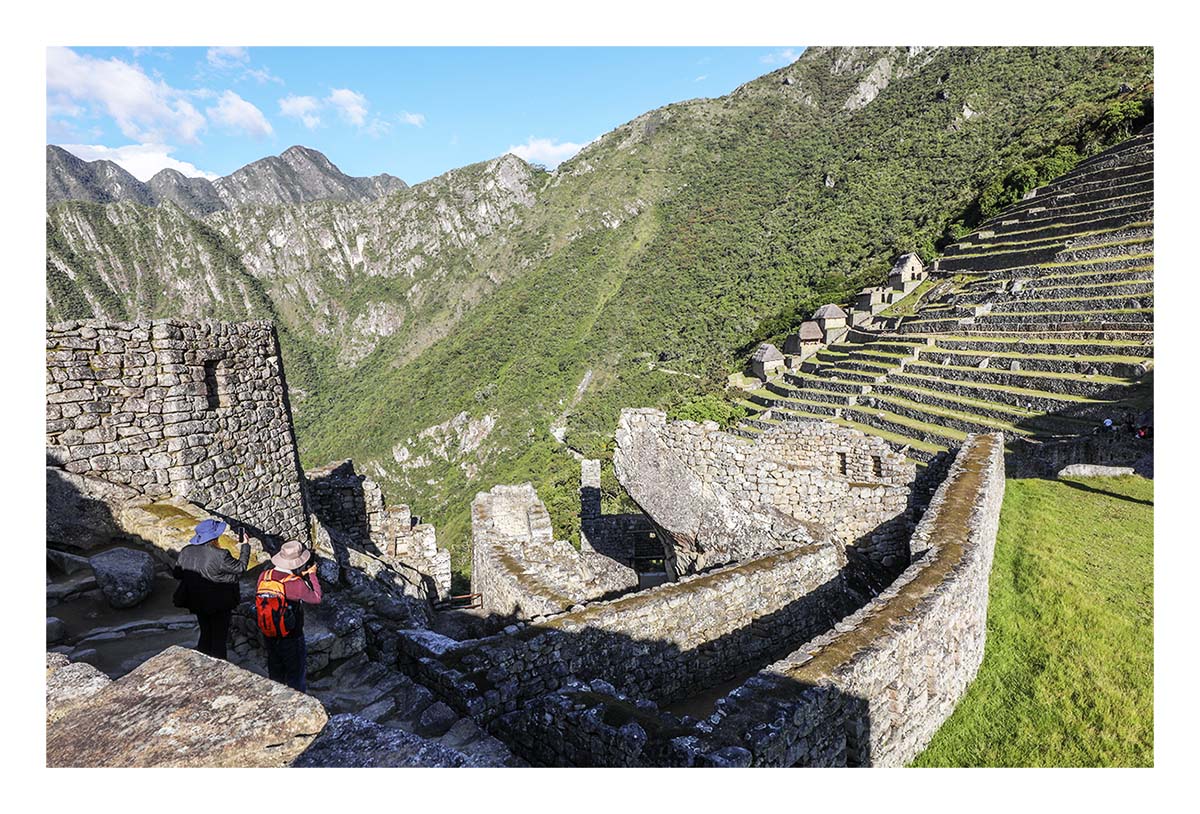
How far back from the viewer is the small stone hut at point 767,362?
3919cm

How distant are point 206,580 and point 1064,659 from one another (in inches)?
240

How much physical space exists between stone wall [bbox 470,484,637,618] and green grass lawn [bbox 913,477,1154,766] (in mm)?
3744

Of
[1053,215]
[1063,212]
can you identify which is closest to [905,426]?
[1063,212]

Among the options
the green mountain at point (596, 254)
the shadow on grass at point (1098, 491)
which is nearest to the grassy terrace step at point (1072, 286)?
the green mountain at point (596, 254)

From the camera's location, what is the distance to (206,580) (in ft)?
11.6

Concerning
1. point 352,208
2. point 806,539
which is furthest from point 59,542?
point 352,208

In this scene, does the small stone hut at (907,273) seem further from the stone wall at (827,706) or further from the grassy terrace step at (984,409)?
the stone wall at (827,706)

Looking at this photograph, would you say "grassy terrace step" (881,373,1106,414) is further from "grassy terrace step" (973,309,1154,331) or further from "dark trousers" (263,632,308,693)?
"dark trousers" (263,632,308,693)

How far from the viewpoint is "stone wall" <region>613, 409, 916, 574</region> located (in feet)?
25.5

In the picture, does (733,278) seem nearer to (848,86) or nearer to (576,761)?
(848,86)

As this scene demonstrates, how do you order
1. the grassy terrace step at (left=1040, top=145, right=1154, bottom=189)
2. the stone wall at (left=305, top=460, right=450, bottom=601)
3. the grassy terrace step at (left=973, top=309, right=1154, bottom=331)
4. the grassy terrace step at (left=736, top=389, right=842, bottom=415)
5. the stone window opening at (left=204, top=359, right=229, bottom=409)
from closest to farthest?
the stone window opening at (left=204, top=359, right=229, bottom=409), the stone wall at (left=305, top=460, right=450, bottom=601), the grassy terrace step at (left=973, top=309, right=1154, bottom=331), the grassy terrace step at (left=736, top=389, right=842, bottom=415), the grassy terrace step at (left=1040, top=145, right=1154, bottom=189)

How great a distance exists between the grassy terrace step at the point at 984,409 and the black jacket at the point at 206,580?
18.4m

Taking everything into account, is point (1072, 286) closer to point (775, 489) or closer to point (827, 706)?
Answer: point (775, 489)

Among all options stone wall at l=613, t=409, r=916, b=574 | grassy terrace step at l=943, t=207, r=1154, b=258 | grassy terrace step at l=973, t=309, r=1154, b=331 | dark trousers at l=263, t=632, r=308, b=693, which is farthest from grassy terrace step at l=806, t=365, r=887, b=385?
dark trousers at l=263, t=632, r=308, b=693
